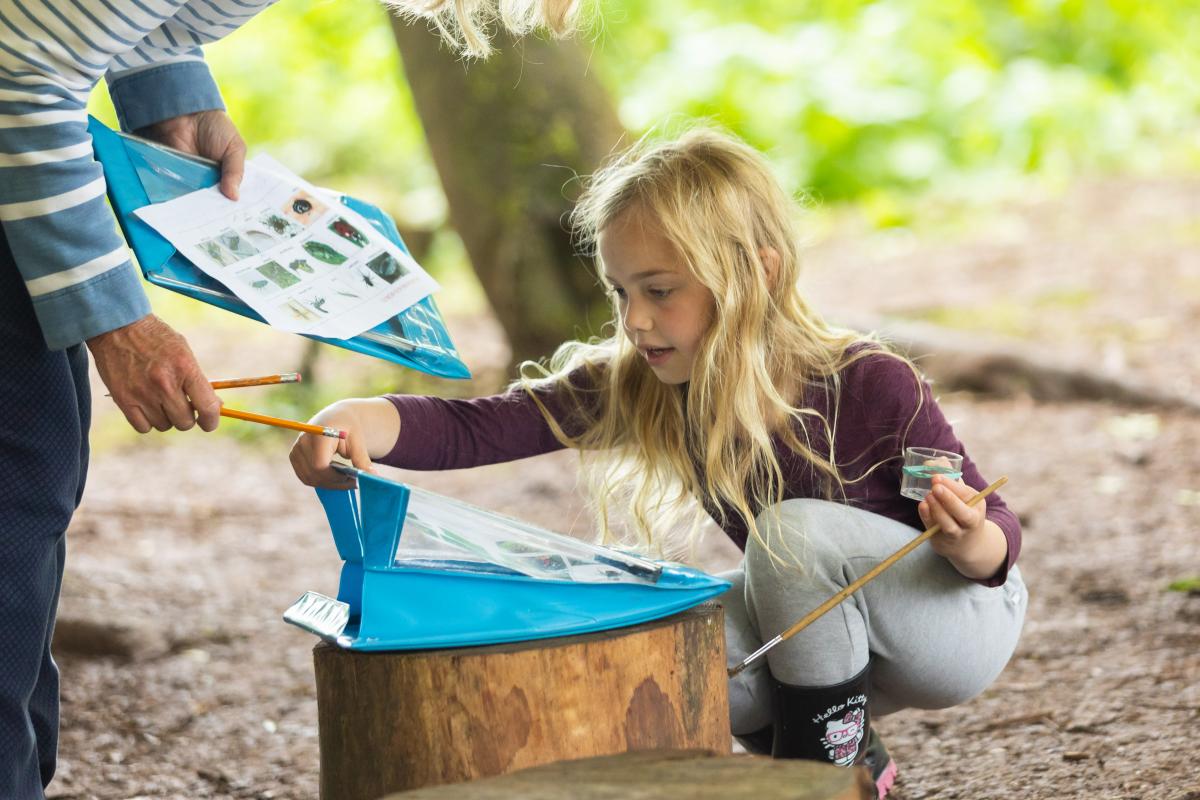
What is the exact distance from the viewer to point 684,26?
10.1 metres

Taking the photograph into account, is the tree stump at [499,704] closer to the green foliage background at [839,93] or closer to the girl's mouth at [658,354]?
the girl's mouth at [658,354]

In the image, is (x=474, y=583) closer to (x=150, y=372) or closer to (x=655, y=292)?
(x=150, y=372)

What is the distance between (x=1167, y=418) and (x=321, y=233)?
358cm

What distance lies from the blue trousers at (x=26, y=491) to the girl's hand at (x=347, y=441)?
0.29 m

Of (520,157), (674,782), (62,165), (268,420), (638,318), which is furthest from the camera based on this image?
(520,157)

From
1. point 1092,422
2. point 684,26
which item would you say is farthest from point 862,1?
point 1092,422

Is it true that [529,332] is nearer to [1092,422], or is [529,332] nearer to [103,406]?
[1092,422]

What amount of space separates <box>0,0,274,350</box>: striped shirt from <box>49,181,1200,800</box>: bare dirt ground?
2.12ft

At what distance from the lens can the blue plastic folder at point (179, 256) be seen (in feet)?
5.43

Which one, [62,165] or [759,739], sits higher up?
[62,165]

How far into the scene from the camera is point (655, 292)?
6.33ft

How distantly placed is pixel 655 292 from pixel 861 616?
56 cm

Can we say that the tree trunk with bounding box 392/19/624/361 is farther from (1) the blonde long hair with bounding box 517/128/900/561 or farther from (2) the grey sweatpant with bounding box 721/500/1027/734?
(2) the grey sweatpant with bounding box 721/500/1027/734

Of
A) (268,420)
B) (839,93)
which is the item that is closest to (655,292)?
(268,420)
